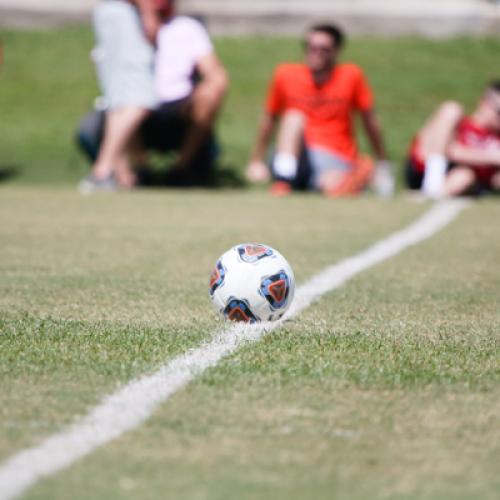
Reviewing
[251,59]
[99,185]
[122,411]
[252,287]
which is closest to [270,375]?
[122,411]

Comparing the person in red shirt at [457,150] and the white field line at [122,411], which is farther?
the person in red shirt at [457,150]

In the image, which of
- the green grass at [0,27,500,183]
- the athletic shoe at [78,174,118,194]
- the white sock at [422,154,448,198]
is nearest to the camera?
the athletic shoe at [78,174,118,194]

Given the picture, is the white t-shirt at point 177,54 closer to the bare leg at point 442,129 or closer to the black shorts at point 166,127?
the black shorts at point 166,127

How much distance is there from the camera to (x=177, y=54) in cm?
1162

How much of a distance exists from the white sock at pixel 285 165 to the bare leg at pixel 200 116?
2.80 feet

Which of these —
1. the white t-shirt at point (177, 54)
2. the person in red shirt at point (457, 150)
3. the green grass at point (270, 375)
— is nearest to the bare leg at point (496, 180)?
the person in red shirt at point (457, 150)

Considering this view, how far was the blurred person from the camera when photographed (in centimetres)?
1132

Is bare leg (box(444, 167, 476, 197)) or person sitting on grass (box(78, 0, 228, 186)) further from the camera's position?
person sitting on grass (box(78, 0, 228, 186))

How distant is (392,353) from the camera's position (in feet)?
13.2

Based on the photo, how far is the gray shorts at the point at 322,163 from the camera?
11625 millimetres

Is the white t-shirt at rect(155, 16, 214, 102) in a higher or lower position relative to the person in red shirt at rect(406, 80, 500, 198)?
higher

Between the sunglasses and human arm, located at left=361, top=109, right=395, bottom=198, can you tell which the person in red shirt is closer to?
human arm, located at left=361, top=109, right=395, bottom=198

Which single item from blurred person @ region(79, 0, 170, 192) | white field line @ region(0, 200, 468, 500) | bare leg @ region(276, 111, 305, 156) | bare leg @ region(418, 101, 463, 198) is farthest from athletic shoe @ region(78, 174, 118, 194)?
white field line @ region(0, 200, 468, 500)

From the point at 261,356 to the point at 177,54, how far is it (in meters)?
8.11
